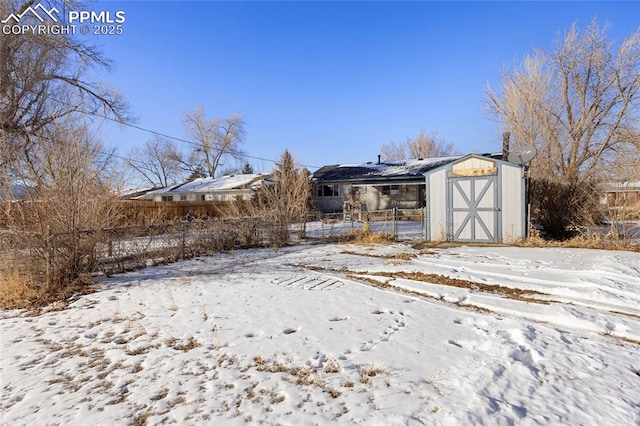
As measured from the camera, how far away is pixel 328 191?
25.7m

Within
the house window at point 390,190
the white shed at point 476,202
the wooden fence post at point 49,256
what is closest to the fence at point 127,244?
the wooden fence post at point 49,256

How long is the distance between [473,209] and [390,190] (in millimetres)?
12477

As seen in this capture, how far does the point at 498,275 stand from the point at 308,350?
4.57 meters

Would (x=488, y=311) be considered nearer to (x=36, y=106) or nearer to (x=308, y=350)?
(x=308, y=350)

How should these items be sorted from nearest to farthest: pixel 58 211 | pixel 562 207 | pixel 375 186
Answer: pixel 58 211, pixel 562 207, pixel 375 186

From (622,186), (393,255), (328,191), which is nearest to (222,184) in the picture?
(328,191)

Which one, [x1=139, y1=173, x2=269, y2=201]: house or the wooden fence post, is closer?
the wooden fence post

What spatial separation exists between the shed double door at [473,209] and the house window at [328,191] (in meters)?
14.3

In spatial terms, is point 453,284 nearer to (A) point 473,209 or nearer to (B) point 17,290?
(A) point 473,209

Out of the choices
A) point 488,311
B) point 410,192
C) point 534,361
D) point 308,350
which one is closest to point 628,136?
point 410,192

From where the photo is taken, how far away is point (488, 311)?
15.6 feet

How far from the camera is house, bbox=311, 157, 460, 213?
72.6ft

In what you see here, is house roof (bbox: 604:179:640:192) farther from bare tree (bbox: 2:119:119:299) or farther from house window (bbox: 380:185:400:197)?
bare tree (bbox: 2:119:119:299)

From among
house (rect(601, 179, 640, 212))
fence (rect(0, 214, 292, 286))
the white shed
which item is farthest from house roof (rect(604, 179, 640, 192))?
fence (rect(0, 214, 292, 286))
